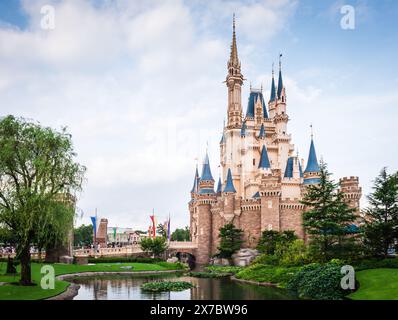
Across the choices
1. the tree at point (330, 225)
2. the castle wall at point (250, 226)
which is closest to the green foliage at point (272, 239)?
the castle wall at point (250, 226)

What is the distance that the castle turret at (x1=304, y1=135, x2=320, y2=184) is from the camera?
204 ft

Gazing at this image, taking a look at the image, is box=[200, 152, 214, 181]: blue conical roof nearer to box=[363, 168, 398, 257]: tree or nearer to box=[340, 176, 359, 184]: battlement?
box=[340, 176, 359, 184]: battlement

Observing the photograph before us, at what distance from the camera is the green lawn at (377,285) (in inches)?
854

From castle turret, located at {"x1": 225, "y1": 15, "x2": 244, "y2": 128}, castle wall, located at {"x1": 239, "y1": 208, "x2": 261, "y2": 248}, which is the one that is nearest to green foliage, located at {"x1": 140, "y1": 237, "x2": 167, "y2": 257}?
castle wall, located at {"x1": 239, "y1": 208, "x2": 261, "y2": 248}

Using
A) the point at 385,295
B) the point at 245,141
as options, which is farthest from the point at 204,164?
the point at 385,295

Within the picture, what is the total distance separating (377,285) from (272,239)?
29693 millimetres

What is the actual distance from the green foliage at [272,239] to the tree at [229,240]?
5697mm

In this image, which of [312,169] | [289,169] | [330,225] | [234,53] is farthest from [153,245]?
[234,53]

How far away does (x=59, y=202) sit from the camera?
26.3m

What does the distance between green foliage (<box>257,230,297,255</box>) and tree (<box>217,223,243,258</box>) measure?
5.70m

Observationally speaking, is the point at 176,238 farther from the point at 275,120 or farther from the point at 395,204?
the point at 395,204

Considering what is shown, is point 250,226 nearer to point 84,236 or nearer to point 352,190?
point 352,190

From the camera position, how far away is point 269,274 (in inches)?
1519
